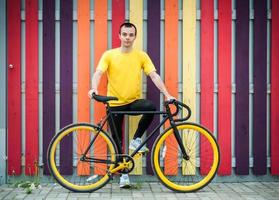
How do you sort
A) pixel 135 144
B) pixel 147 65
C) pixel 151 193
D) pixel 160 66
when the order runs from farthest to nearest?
pixel 160 66
pixel 147 65
pixel 135 144
pixel 151 193

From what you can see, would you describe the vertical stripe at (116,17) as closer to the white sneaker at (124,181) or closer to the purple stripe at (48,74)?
the purple stripe at (48,74)

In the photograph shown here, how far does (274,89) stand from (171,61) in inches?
53.4

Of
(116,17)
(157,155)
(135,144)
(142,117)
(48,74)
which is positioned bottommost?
(157,155)

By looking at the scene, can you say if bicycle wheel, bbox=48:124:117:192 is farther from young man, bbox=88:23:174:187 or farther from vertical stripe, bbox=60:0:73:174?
young man, bbox=88:23:174:187

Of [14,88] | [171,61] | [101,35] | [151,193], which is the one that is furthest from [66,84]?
[151,193]

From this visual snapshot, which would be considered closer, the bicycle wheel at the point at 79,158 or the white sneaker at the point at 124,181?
the white sneaker at the point at 124,181

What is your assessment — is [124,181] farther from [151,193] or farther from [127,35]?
[127,35]

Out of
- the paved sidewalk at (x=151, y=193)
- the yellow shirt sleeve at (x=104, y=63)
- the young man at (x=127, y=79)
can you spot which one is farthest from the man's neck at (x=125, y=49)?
the paved sidewalk at (x=151, y=193)

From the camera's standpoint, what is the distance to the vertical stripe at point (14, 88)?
22.1ft

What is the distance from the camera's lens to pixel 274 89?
6871mm

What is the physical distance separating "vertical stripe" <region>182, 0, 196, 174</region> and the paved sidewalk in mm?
587

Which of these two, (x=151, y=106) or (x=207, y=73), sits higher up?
(x=207, y=73)

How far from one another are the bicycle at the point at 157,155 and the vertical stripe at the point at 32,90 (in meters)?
0.31

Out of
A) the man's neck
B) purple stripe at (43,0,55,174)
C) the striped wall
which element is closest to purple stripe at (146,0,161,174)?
the striped wall
